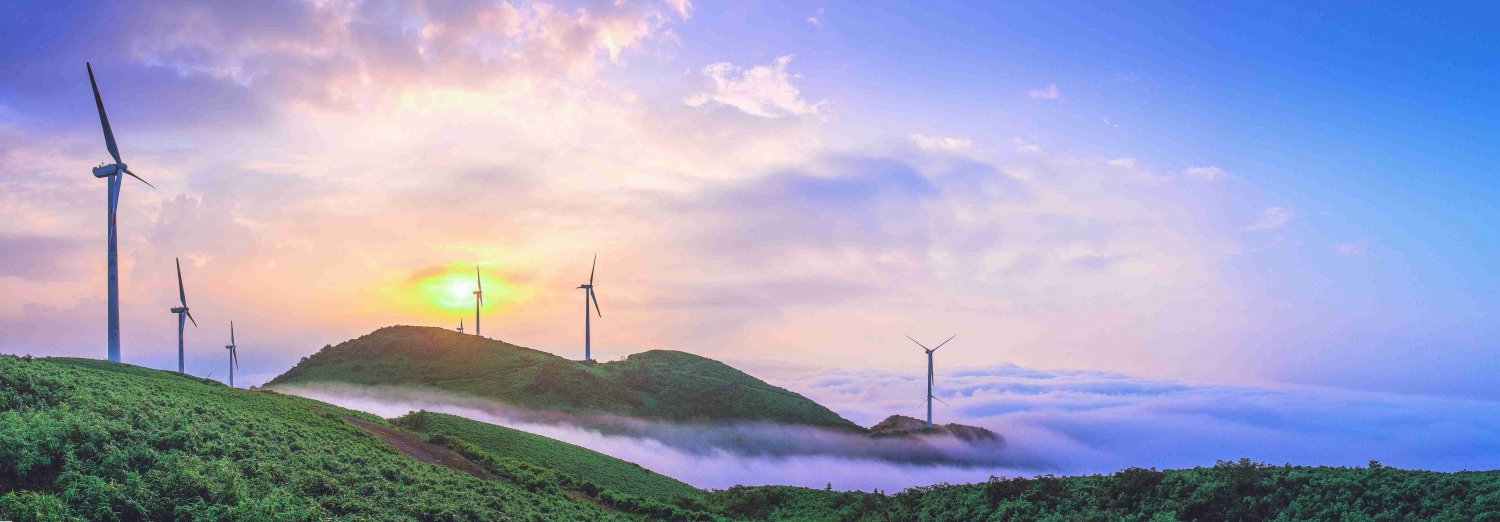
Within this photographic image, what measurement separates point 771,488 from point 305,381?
123 m

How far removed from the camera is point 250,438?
46469 mm

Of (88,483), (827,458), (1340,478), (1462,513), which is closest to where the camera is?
(88,483)

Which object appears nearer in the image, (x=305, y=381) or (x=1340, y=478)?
(x=1340, y=478)

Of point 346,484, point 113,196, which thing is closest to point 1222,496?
point 346,484

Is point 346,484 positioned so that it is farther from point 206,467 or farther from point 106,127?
point 106,127

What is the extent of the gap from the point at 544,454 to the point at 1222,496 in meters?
62.8

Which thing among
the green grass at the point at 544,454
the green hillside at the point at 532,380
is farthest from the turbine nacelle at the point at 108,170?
the green hillside at the point at 532,380

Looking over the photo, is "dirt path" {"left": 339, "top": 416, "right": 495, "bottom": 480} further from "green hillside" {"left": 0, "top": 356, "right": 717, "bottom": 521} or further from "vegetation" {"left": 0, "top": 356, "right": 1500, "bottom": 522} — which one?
"green hillside" {"left": 0, "top": 356, "right": 717, "bottom": 521}

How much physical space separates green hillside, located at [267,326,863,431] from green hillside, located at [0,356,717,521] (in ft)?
310

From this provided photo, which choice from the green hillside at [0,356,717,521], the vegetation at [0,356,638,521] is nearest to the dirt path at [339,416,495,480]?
the green hillside at [0,356,717,521]

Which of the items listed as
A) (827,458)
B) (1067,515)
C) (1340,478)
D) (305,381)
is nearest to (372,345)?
(305,381)

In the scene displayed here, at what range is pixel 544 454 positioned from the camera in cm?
8438

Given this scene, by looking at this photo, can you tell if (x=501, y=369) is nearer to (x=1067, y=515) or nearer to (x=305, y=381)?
(x=305, y=381)

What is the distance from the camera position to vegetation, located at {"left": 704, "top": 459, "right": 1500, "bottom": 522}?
124 ft
